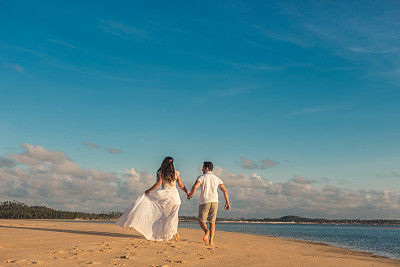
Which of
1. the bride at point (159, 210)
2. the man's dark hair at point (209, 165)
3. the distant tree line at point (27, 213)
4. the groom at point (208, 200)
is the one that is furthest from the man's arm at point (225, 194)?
the distant tree line at point (27, 213)

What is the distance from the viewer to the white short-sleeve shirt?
12.0m

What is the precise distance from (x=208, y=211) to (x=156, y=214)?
1.80 meters

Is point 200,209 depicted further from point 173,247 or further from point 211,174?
point 173,247

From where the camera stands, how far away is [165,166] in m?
11.9

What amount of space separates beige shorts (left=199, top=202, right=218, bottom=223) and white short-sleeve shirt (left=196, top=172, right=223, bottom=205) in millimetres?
135

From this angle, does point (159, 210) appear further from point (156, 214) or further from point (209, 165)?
point (209, 165)

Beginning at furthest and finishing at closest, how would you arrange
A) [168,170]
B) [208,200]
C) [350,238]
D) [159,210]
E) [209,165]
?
1. [350,238]
2. [209,165]
3. [159,210]
4. [208,200]
5. [168,170]

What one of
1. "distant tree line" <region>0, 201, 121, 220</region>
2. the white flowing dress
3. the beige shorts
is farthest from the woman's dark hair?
"distant tree line" <region>0, 201, 121, 220</region>

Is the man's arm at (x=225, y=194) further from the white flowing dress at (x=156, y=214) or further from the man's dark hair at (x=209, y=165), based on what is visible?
the white flowing dress at (x=156, y=214)

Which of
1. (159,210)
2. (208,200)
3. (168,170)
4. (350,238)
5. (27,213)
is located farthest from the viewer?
(27,213)

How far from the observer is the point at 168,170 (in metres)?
11.8

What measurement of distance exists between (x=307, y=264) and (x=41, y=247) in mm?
7030

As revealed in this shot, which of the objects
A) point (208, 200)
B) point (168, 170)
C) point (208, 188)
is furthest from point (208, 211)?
point (168, 170)

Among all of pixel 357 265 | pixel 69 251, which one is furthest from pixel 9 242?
pixel 357 265
